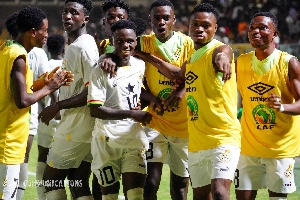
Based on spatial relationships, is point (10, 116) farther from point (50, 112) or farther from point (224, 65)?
point (224, 65)

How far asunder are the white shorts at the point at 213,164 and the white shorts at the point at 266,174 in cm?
60

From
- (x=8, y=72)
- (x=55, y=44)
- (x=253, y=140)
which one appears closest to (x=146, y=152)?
(x=253, y=140)

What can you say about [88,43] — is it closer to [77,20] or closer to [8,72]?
[77,20]

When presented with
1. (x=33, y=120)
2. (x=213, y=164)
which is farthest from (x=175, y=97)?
Answer: (x=33, y=120)

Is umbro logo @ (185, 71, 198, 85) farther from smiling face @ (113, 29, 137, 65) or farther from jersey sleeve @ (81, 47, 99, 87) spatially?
jersey sleeve @ (81, 47, 99, 87)

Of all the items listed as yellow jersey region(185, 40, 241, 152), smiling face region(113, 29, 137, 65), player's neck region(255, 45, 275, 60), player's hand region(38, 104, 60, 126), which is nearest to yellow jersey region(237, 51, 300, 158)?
player's neck region(255, 45, 275, 60)

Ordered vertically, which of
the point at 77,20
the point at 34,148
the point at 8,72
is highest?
the point at 77,20

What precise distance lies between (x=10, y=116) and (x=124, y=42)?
4.71 ft

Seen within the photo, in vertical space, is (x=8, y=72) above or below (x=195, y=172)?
above

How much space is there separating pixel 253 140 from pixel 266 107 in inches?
15.9

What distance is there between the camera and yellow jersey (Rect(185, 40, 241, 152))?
21.3 feet

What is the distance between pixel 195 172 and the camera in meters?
6.70

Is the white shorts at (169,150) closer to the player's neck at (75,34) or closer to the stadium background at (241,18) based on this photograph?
the player's neck at (75,34)

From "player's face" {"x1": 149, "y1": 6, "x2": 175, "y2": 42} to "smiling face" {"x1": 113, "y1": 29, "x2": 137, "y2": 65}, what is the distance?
777 millimetres
